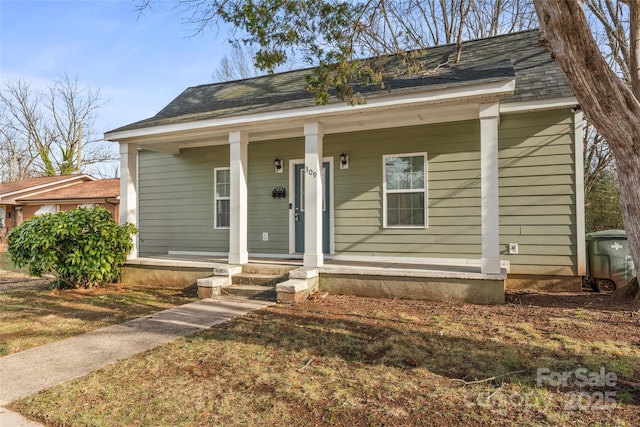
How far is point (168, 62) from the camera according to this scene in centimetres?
830

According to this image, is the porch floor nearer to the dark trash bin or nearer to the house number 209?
the house number 209

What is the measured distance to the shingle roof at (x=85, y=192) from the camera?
603 inches

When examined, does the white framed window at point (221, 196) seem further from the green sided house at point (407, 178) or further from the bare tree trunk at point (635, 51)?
the bare tree trunk at point (635, 51)

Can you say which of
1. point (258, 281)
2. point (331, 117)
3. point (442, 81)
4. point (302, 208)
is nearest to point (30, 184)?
point (302, 208)

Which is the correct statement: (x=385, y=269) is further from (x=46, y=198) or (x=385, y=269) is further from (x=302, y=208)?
(x=46, y=198)

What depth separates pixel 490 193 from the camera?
480 centimetres

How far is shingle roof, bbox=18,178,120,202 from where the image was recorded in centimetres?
1532

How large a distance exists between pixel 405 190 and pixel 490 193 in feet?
6.54

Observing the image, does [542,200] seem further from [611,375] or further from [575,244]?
[611,375]

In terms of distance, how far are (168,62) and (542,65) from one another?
288 inches

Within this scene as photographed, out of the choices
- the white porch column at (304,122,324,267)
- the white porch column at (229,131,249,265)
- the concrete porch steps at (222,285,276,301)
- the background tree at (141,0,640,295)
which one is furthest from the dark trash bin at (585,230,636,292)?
the white porch column at (229,131,249,265)

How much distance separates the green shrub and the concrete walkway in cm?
229

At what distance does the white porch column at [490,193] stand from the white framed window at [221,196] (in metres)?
5.11

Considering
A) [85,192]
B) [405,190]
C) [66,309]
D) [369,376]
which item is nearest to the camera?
[369,376]
